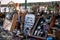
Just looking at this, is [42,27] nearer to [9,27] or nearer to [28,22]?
[28,22]

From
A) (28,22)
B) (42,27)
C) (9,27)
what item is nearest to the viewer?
(42,27)

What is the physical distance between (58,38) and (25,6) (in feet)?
2.62

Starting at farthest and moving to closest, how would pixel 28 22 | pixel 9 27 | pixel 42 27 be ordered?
pixel 9 27 → pixel 28 22 → pixel 42 27

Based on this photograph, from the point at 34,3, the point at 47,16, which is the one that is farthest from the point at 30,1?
the point at 47,16

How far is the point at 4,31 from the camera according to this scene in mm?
2791

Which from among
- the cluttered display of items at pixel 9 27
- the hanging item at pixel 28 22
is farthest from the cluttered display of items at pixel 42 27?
the cluttered display of items at pixel 9 27

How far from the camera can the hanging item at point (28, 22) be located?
247 cm

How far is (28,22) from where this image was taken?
8.29ft

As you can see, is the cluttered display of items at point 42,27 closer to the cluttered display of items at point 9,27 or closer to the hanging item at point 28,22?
the hanging item at point 28,22

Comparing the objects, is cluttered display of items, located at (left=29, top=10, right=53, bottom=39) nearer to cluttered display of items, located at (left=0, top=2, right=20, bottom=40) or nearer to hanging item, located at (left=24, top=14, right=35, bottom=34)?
hanging item, located at (left=24, top=14, right=35, bottom=34)

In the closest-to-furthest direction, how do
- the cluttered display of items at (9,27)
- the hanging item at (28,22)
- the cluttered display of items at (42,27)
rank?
the cluttered display of items at (42,27)
the hanging item at (28,22)
the cluttered display of items at (9,27)

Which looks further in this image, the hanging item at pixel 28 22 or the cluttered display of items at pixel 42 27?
the hanging item at pixel 28 22

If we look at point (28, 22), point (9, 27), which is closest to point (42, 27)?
point (28, 22)

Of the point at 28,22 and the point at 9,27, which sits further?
the point at 9,27
